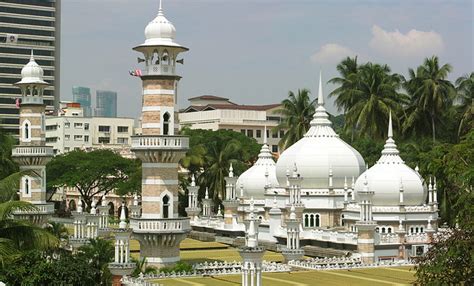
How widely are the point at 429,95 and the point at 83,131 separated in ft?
210

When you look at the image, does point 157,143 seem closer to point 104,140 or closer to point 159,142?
point 159,142

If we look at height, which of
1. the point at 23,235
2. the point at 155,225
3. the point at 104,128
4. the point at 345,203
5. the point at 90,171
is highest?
the point at 104,128

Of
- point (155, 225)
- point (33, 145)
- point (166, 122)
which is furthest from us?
point (33, 145)

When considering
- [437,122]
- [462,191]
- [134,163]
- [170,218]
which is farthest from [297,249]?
[134,163]

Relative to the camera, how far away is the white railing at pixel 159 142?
42.9 metres

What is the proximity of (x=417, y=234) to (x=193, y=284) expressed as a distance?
1802cm

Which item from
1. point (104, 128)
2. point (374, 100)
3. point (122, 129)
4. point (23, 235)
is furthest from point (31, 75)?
point (122, 129)

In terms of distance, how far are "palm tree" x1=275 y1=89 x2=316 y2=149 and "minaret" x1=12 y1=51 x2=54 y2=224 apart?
35.5 m

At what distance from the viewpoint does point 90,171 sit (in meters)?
92.5

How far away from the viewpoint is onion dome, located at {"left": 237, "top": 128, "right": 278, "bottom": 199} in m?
67.2

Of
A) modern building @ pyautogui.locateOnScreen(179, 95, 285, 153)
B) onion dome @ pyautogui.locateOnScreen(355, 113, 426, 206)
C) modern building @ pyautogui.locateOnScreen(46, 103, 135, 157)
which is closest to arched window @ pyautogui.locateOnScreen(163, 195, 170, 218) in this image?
onion dome @ pyautogui.locateOnScreen(355, 113, 426, 206)

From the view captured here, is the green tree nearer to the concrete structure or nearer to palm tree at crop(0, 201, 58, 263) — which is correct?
the concrete structure

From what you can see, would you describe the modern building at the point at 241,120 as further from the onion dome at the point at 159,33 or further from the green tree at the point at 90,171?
the onion dome at the point at 159,33

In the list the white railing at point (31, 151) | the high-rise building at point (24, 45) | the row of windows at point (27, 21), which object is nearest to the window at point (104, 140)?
the high-rise building at point (24, 45)
